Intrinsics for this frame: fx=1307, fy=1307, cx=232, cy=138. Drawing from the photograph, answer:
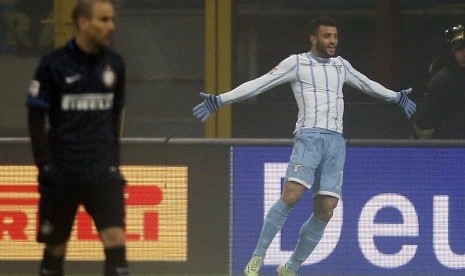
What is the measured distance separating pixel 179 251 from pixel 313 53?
67.5 inches

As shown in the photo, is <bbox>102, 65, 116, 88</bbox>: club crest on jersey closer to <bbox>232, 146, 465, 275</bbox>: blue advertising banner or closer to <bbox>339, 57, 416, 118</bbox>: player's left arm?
<bbox>339, 57, 416, 118</bbox>: player's left arm

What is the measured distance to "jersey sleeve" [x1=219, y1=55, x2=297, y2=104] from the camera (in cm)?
859

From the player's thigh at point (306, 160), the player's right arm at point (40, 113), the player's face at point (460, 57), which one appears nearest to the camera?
the player's right arm at point (40, 113)

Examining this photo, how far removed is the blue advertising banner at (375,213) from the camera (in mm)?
9109

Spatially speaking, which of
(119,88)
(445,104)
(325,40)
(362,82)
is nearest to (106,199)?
(119,88)

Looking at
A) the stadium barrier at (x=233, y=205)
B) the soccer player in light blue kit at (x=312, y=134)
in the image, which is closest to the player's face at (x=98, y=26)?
the soccer player in light blue kit at (x=312, y=134)

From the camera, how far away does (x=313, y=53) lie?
342 inches

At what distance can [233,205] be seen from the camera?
30.2 feet

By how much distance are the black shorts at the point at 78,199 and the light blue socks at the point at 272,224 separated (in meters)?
2.36

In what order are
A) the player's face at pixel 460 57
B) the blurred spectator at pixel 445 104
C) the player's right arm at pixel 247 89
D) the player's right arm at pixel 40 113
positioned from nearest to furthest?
the player's right arm at pixel 40 113, the player's right arm at pixel 247 89, the blurred spectator at pixel 445 104, the player's face at pixel 460 57

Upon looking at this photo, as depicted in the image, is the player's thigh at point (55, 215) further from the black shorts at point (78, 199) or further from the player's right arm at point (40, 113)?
the player's right arm at point (40, 113)

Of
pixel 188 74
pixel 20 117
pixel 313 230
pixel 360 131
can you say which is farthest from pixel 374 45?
Answer: pixel 313 230

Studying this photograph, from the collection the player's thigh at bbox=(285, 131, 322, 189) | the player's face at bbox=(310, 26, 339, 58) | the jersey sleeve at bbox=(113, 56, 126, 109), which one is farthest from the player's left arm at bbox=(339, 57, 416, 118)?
the jersey sleeve at bbox=(113, 56, 126, 109)

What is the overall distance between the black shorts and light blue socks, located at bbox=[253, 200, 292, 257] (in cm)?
236
